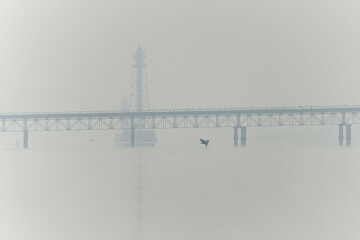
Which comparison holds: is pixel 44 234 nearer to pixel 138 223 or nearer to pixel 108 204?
pixel 138 223

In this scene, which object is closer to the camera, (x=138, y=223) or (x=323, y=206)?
(x=138, y=223)

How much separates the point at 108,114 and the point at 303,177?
368 feet

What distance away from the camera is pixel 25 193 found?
42.3 metres

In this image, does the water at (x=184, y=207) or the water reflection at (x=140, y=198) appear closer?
the water at (x=184, y=207)

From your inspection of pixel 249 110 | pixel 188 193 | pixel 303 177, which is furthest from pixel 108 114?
pixel 188 193

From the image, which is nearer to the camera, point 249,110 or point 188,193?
point 188,193

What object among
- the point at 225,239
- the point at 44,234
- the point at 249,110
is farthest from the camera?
the point at 249,110

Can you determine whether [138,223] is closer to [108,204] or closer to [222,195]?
[108,204]

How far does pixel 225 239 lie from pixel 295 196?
12.4 meters

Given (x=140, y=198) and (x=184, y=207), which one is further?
(x=140, y=198)

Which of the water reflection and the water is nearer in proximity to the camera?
the water

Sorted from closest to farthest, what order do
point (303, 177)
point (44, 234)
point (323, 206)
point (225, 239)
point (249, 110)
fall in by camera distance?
point (225, 239)
point (44, 234)
point (323, 206)
point (303, 177)
point (249, 110)

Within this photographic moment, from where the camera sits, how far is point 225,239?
26469 mm

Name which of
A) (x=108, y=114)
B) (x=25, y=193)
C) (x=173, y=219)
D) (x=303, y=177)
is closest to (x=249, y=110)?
(x=108, y=114)
